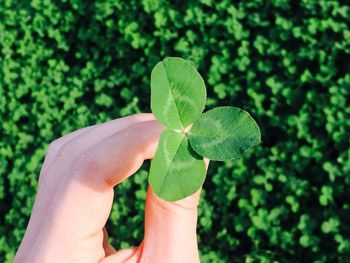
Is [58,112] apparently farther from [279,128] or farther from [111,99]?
[279,128]

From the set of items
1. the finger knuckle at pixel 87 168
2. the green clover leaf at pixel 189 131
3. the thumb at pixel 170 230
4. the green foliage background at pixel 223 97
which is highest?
the green clover leaf at pixel 189 131

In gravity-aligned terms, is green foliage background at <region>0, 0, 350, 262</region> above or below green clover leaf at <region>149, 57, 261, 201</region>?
below

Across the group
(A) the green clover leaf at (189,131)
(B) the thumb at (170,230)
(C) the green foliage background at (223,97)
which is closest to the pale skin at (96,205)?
(B) the thumb at (170,230)

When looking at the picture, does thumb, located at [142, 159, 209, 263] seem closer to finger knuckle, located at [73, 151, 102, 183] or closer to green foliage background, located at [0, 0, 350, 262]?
finger knuckle, located at [73, 151, 102, 183]

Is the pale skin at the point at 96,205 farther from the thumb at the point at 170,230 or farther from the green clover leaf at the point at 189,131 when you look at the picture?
the green clover leaf at the point at 189,131

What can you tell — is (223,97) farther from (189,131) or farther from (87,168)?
(189,131)

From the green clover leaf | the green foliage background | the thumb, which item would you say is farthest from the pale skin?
the green foliage background

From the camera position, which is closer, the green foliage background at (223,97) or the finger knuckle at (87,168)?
the finger knuckle at (87,168)
